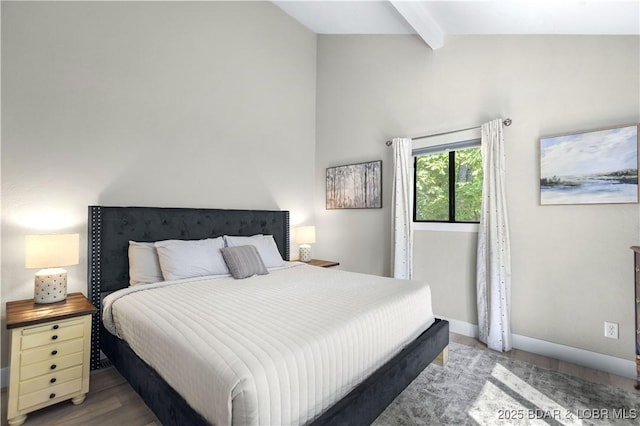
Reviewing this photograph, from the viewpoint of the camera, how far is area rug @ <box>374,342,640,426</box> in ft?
5.79

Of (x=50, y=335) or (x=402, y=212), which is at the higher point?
(x=402, y=212)

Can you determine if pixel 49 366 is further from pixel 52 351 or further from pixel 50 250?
pixel 50 250

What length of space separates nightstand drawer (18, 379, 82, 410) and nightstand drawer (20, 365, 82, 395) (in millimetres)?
21

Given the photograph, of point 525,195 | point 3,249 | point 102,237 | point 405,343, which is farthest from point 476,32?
point 3,249

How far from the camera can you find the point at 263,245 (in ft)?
10.5

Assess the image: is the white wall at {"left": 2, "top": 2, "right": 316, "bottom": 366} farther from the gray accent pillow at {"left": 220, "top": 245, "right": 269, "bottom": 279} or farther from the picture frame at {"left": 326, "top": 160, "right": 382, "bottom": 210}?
the gray accent pillow at {"left": 220, "top": 245, "right": 269, "bottom": 279}

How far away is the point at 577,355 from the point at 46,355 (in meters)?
3.84

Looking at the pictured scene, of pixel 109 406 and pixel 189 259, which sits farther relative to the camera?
pixel 189 259

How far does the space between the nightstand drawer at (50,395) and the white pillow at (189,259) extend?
839 millimetres

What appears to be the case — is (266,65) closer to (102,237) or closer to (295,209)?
(295,209)

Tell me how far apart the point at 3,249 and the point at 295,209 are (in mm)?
2841

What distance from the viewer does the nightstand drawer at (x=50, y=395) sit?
172 cm

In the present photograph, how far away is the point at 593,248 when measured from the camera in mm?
2406

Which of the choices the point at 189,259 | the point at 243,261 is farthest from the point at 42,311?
the point at 243,261
